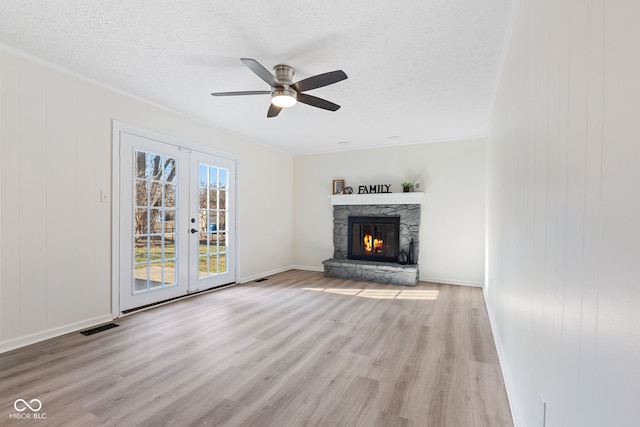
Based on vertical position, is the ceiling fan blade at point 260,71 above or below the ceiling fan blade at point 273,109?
above

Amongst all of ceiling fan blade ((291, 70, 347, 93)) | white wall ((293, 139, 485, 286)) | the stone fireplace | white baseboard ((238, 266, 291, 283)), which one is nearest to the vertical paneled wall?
white baseboard ((238, 266, 291, 283))

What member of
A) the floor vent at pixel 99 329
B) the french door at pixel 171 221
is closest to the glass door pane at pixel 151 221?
the french door at pixel 171 221

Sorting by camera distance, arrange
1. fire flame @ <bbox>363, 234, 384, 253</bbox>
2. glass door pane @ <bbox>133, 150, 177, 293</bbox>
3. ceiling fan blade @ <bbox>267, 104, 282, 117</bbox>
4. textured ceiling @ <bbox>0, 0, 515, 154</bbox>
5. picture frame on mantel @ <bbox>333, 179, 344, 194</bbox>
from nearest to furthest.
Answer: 1. textured ceiling @ <bbox>0, 0, 515, 154</bbox>
2. ceiling fan blade @ <bbox>267, 104, 282, 117</bbox>
3. glass door pane @ <bbox>133, 150, 177, 293</bbox>
4. fire flame @ <bbox>363, 234, 384, 253</bbox>
5. picture frame on mantel @ <bbox>333, 179, 344, 194</bbox>

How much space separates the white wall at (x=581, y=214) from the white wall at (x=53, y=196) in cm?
369

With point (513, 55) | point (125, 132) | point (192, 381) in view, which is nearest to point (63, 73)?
point (125, 132)

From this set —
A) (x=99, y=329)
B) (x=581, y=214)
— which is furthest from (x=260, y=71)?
(x=99, y=329)

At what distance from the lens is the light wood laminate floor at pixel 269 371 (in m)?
1.70

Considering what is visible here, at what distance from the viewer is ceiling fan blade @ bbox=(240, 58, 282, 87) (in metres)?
2.13

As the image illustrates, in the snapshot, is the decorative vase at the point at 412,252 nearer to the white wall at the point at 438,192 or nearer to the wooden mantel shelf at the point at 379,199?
the white wall at the point at 438,192

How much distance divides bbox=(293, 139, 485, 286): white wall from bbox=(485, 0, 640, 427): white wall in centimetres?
349

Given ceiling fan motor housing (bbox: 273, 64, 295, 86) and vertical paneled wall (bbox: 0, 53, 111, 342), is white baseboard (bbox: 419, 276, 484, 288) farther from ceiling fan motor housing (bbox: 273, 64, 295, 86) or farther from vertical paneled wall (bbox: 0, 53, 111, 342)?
vertical paneled wall (bbox: 0, 53, 111, 342)

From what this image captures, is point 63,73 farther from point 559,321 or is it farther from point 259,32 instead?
point 559,321

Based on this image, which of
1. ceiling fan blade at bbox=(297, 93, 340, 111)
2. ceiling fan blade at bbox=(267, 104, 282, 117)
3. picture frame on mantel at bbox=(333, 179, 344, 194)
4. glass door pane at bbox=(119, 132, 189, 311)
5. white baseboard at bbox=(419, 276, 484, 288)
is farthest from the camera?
picture frame on mantel at bbox=(333, 179, 344, 194)

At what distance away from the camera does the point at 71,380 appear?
6.63 feet
